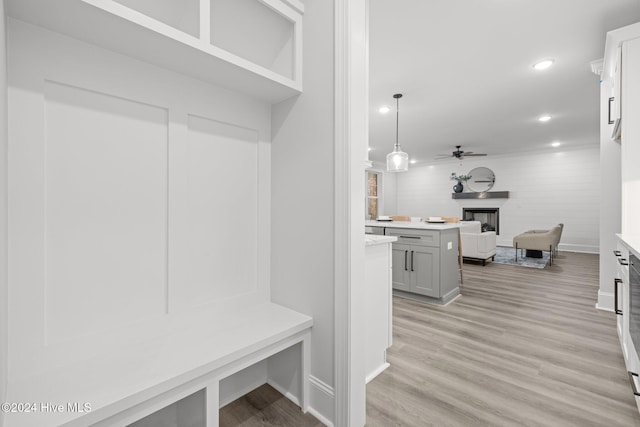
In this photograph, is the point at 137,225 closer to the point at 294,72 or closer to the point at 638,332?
the point at 294,72

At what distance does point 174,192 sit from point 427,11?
2.29m

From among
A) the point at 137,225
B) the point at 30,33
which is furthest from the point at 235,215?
the point at 30,33

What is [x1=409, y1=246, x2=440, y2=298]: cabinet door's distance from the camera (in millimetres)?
3244

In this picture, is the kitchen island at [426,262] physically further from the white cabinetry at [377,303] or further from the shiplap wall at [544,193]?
the shiplap wall at [544,193]

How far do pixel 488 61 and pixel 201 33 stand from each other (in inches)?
119

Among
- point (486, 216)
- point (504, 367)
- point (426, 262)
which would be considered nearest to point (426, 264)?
point (426, 262)

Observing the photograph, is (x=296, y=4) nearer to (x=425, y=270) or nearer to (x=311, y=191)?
(x=311, y=191)

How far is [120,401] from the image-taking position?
36.8 inches

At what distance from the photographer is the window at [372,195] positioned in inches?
373

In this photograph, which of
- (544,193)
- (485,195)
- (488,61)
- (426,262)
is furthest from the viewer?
(485,195)

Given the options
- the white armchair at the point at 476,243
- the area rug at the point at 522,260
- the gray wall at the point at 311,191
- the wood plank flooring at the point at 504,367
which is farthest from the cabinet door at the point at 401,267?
the area rug at the point at 522,260

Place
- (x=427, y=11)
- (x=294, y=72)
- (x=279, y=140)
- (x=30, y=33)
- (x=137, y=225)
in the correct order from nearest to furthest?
(x=30, y=33) → (x=137, y=225) → (x=294, y=72) → (x=279, y=140) → (x=427, y=11)

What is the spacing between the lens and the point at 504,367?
2.01 meters

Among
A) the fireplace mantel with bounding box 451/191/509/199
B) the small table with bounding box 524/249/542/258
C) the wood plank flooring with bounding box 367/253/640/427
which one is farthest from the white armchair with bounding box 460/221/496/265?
the fireplace mantel with bounding box 451/191/509/199
